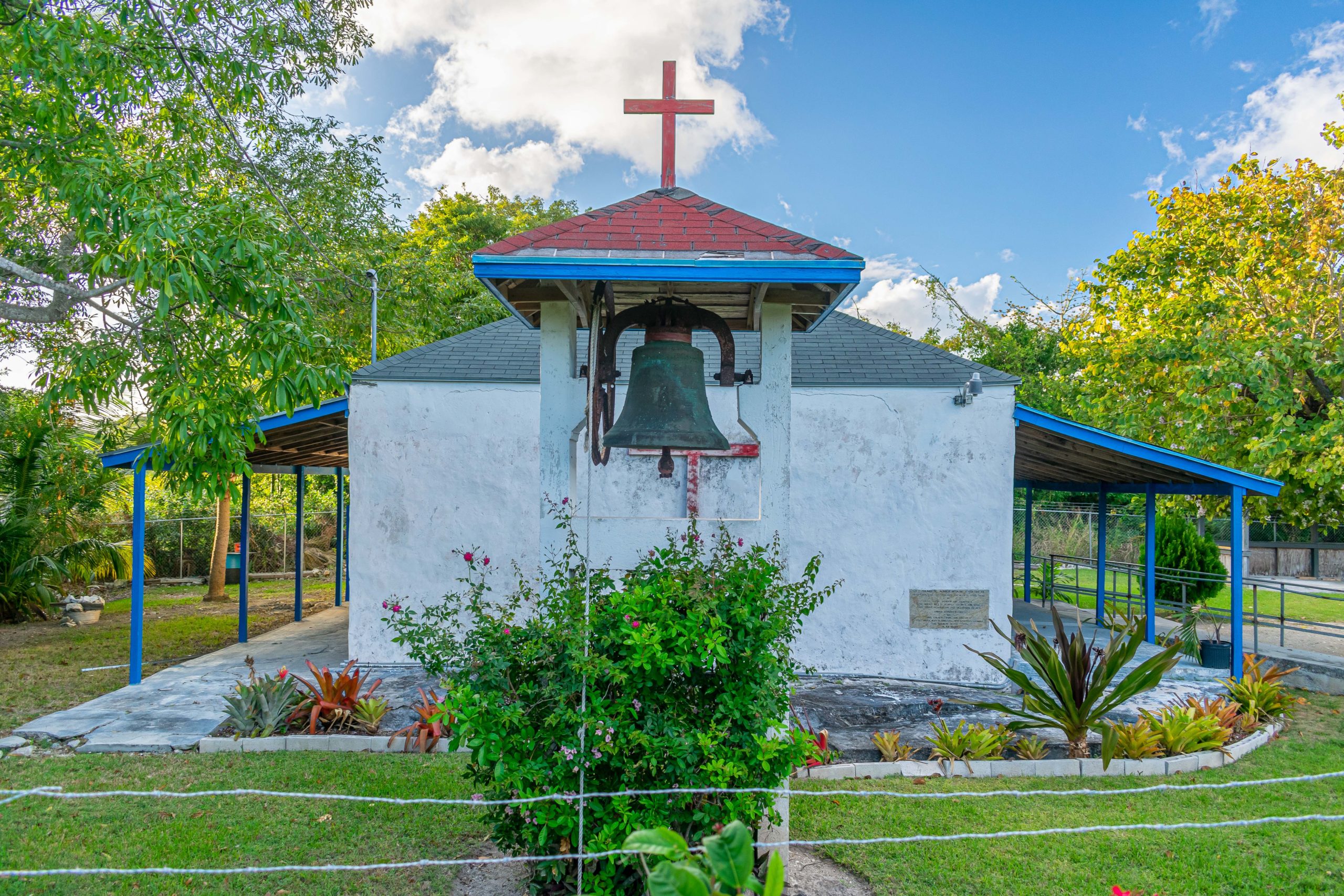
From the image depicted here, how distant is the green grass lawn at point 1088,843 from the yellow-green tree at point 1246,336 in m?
6.96

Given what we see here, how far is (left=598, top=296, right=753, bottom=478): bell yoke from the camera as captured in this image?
3.32 meters

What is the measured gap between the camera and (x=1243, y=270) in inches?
463

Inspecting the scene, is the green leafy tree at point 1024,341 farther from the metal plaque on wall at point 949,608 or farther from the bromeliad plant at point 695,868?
the bromeliad plant at point 695,868

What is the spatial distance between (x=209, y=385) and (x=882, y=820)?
629cm

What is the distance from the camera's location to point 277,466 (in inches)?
430

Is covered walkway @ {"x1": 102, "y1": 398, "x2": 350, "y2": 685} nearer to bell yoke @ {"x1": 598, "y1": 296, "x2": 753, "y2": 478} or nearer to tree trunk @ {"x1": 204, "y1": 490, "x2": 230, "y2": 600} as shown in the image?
tree trunk @ {"x1": 204, "y1": 490, "x2": 230, "y2": 600}

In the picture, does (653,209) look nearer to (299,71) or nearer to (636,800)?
(636,800)

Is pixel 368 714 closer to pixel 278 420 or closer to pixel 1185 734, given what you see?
pixel 278 420

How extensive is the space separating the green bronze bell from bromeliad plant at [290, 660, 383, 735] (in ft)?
13.7

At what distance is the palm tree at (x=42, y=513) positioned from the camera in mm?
11953

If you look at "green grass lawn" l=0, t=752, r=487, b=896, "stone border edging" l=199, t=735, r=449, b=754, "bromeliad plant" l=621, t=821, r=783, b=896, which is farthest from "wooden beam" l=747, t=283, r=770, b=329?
"stone border edging" l=199, t=735, r=449, b=754

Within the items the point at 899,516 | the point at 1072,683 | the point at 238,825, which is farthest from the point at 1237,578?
the point at 238,825

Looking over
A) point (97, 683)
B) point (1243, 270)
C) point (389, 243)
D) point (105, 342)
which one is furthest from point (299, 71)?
point (1243, 270)

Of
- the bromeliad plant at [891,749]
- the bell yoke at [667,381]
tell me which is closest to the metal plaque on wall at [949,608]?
the bromeliad plant at [891,749]
